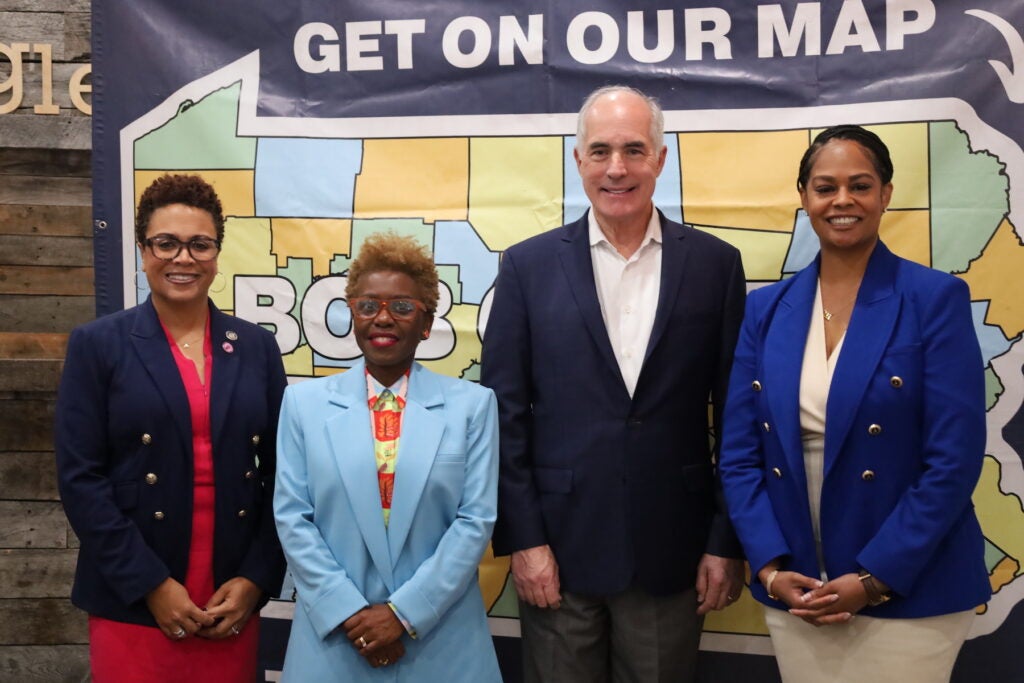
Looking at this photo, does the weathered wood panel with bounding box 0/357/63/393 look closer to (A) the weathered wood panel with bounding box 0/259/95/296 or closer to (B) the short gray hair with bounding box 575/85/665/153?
(A) the weathered wood panel with bounding box 0/259/95/296

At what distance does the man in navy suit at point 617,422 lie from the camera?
7.27ft

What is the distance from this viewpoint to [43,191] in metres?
3.28

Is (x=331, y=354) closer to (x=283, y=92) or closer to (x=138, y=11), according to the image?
(x=283, y=92)

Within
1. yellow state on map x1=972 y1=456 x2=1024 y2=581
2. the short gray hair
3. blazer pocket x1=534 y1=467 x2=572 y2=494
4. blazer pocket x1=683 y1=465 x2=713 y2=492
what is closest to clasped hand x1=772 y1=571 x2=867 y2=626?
blazer pocket x1=683 y1=465 x2=713 y2=492

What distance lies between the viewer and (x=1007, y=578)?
Answer: 2680mm

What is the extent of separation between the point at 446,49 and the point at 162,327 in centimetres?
128

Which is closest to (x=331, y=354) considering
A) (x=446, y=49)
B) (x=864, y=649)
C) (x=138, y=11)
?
(x=446, y=49)

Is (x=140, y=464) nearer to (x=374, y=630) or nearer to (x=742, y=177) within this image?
(x=374, y=630)

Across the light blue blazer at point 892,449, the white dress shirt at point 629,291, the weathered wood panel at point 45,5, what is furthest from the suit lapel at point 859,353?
the weathered wood panel at point 45,5

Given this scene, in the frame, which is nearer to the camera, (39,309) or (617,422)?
(617,422)

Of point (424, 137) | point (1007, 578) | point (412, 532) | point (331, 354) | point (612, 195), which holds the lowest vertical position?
point (1007, 578)

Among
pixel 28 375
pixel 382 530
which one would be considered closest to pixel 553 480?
pixel 382 530

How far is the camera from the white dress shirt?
7.37 ft

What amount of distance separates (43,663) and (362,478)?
2.06 metres
